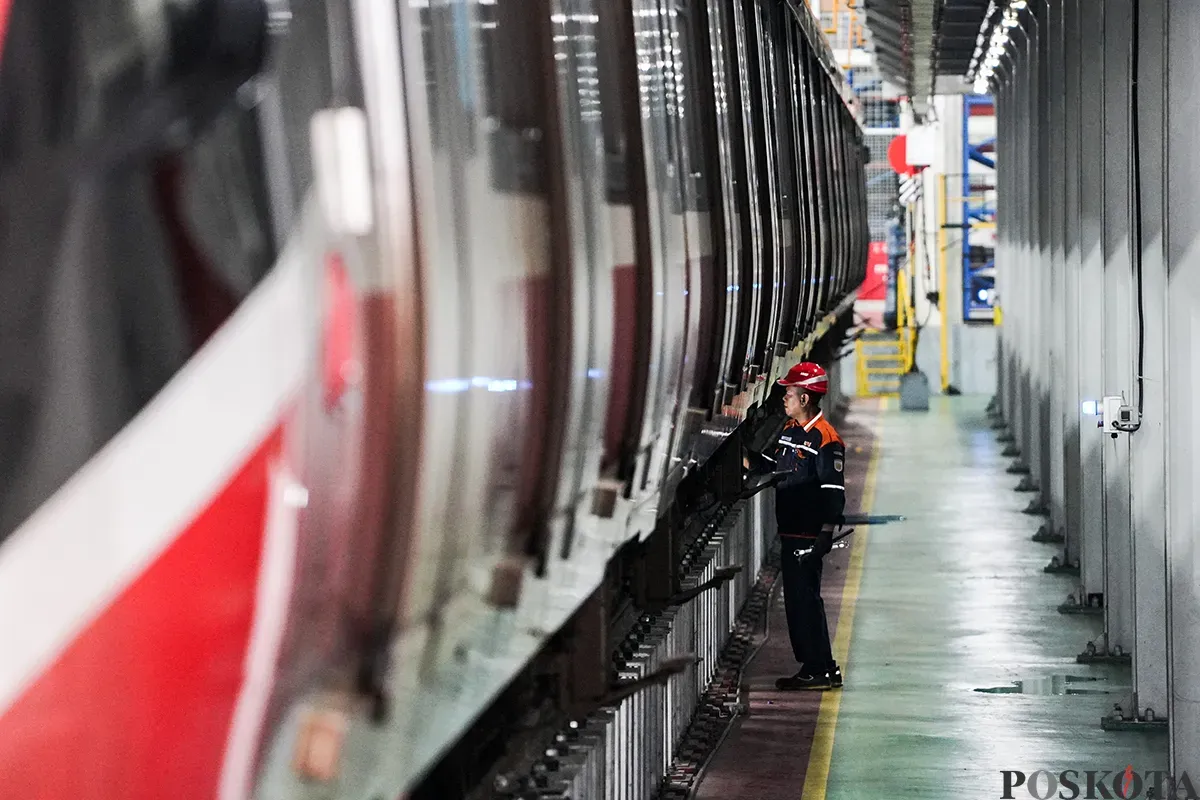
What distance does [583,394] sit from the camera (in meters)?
3.60

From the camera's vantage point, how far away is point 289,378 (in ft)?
6.35

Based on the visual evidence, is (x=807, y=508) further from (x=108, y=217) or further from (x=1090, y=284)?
(x=108, y=217)

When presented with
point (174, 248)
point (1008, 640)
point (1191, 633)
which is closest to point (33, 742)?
point (174, 248)

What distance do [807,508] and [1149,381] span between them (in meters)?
2.16

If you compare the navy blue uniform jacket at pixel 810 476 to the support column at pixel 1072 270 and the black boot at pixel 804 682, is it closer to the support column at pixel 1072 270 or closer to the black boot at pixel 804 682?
the black boot at pixel 804 682

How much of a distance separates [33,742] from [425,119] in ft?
3.60

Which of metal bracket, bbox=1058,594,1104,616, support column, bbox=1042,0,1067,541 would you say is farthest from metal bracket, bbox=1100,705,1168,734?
support column, bbox=1042,0,1067,541

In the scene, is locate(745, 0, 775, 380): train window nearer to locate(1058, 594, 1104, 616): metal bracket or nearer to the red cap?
the red cap

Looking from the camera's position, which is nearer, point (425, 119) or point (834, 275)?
point (425, 119)

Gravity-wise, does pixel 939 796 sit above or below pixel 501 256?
below

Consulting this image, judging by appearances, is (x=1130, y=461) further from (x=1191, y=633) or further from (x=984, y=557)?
(x=984, y=557)

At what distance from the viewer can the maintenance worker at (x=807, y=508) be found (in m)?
10.0

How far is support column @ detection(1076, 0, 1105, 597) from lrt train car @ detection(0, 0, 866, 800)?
7851mm

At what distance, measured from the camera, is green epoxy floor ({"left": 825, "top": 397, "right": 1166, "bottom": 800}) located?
28.7 feet
